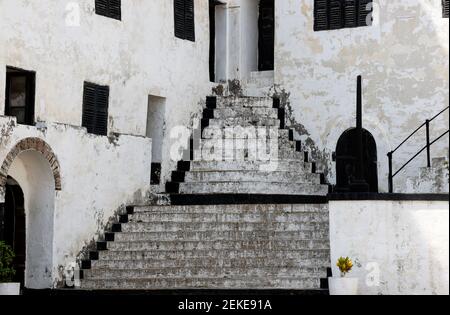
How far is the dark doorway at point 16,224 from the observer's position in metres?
23.0

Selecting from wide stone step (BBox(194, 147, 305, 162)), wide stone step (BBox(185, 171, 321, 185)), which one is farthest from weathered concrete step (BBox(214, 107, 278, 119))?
wide stone step (BBox(185, 171, 321, 185))

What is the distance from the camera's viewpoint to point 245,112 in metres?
27.0

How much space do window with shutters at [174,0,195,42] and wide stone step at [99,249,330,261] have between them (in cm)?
600

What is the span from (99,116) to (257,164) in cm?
367

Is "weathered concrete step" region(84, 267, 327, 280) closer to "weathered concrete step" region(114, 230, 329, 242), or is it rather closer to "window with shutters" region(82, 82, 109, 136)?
"weathered concrete step" region(114, 230, 329, 242)

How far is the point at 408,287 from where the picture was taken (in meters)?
18.8

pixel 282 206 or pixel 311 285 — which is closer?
pixel 311 285

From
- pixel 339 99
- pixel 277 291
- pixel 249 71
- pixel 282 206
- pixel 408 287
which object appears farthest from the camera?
pixel 249 71

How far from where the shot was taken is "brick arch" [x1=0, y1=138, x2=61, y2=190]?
21.6 meters

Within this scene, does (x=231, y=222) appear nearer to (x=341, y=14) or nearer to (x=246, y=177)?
(x=246, y=177)

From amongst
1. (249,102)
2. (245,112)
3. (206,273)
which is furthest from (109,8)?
(206,273)

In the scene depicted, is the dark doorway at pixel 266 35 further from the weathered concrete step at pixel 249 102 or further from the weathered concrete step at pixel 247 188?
the weathered concrete step at pixel 247 188
